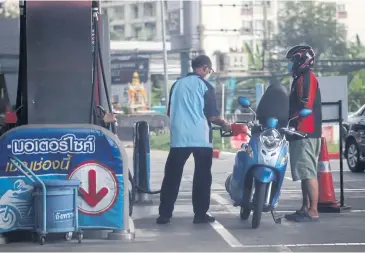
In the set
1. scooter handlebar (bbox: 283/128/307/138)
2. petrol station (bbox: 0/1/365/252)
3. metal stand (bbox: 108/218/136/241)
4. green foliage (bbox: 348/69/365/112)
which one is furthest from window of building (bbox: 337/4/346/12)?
metal stand (bbox: 108/218/136/241)

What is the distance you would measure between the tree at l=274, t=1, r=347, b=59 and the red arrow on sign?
168 ft

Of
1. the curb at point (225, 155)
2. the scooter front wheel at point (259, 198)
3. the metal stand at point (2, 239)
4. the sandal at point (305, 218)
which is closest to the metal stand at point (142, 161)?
the sandal at point (305, 218)

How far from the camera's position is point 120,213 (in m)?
8.91

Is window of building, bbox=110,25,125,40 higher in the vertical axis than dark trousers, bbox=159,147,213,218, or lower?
higher

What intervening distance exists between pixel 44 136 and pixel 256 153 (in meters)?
2.48

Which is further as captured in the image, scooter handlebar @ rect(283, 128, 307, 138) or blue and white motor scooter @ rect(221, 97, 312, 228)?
scooter handlebar @ rect(283, 128, 307, 138)

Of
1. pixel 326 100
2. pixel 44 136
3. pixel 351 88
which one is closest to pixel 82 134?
pixel 44 136

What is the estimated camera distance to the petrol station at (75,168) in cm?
867

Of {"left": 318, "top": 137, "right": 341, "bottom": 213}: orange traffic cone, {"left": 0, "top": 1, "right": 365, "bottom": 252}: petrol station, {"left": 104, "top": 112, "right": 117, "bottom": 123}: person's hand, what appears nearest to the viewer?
{"left": 0, "top": 1, "right": 365, "bottom": 252}: petrol station

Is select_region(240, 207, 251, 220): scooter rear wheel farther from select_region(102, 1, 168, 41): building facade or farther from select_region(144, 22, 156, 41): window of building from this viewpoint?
select_region(144, 22, 156, 41): window of building

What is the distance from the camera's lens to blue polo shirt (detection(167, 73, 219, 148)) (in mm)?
10172

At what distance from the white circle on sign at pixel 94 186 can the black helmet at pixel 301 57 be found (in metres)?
2.97

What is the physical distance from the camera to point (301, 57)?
10.6 m

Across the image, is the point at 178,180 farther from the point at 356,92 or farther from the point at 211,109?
the point at 356,92
